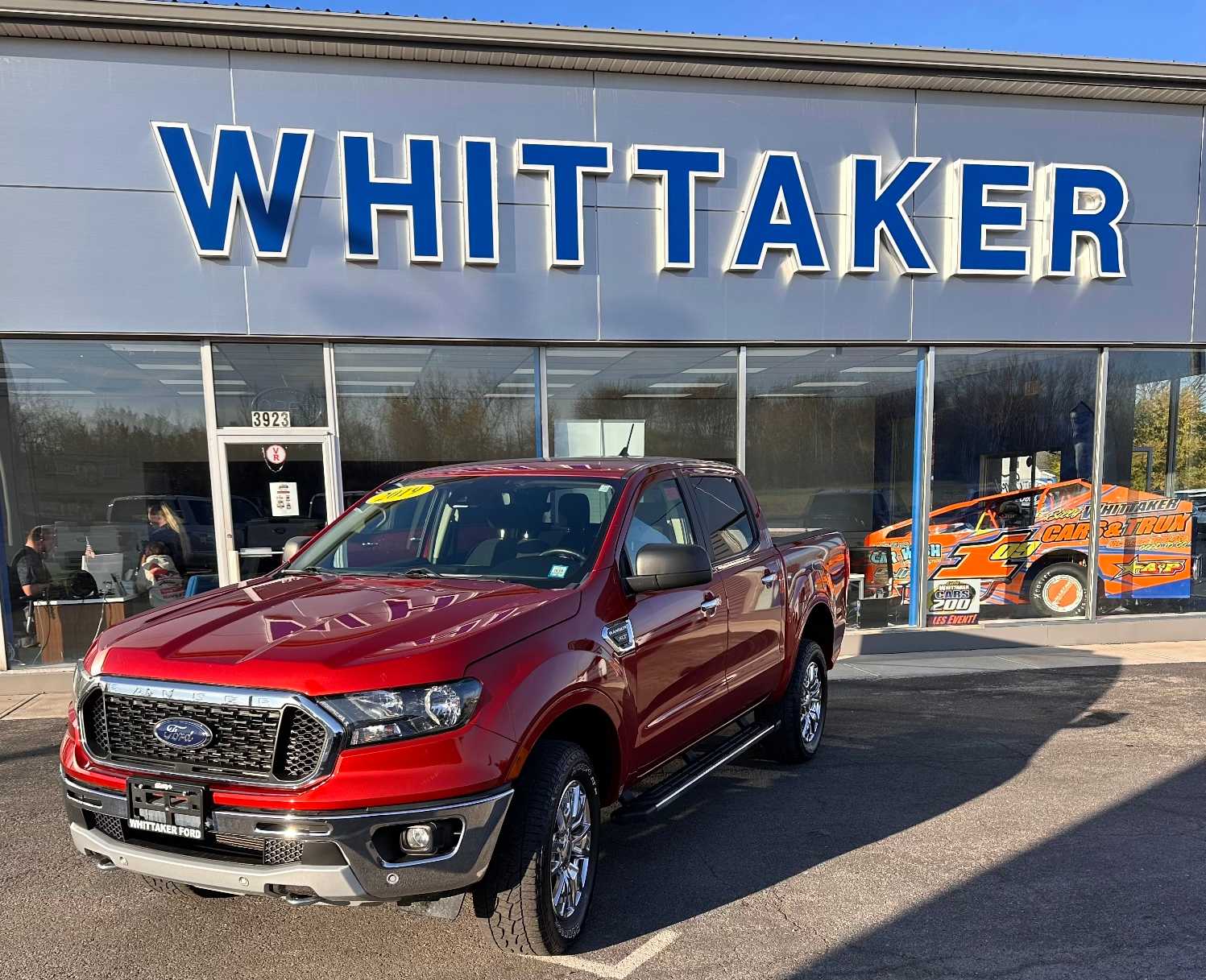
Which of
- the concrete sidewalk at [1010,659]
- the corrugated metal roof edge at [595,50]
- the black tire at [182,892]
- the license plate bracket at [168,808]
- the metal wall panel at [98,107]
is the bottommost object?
the concrete sidewalk at [1010,659]

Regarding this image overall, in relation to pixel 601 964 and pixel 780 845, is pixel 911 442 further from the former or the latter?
pixel 601 964

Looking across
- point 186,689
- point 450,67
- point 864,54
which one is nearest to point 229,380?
point 450,67

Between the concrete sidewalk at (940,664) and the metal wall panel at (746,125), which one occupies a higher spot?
the metal wall panel at (746,125)

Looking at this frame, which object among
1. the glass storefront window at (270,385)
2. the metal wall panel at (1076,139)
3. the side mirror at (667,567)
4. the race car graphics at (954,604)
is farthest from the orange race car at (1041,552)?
the side mirror at (667,567)

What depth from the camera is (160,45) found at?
7559 millimetres

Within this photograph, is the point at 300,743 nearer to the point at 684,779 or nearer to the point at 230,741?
the point at 230,741

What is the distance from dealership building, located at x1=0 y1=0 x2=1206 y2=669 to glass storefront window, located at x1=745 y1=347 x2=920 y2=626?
1.6 inches

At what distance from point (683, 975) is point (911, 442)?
7716mm

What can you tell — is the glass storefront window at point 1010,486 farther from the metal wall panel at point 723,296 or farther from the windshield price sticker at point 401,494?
the windshield price sticker at point 401,494

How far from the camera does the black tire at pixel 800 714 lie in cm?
505

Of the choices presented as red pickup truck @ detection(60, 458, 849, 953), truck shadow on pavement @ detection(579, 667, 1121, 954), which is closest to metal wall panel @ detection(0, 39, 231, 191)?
red pickup truck @ detection(60, 458, 849, 953)

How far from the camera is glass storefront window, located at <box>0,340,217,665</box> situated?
7.99 m

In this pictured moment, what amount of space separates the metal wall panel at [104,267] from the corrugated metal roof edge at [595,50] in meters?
1.53

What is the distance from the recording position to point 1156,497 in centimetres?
994
